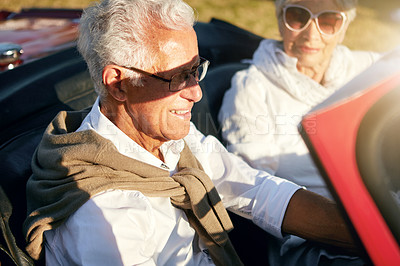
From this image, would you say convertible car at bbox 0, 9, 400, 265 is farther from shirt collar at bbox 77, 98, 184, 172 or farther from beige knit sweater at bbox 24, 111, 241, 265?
shirt collar at bbox 77, 98, 184, 172

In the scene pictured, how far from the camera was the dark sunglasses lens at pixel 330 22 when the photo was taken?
2592mm

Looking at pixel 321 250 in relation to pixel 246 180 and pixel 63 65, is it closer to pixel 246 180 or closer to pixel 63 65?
pixel 246 180

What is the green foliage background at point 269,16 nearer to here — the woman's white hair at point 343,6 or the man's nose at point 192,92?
the woman's white hair at point 343,6

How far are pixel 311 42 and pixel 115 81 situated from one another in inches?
59.9

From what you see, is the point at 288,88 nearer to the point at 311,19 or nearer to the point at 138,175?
the point at 311,19

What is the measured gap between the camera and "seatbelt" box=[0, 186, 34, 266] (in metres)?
1.45

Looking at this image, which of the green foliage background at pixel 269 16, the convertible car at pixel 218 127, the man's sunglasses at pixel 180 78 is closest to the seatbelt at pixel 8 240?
the convertible car at pixel 218 127

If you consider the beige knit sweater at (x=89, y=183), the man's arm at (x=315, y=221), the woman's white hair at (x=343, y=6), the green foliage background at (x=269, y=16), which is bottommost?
the green foliage background at (x=269, y=16)

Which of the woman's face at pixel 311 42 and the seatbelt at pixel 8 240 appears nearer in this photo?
the seatbelt at pixel 8 240

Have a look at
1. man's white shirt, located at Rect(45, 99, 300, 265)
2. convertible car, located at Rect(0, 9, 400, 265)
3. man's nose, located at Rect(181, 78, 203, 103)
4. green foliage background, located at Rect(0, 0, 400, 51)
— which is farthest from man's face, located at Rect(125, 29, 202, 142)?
green foliage background, located at Rect(0, 0, 400, 51)

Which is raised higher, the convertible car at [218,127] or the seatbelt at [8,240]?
the convertible car at [218,127]

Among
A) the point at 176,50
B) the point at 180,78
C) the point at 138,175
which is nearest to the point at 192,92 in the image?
the point at 180,78

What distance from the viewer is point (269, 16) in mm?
8188

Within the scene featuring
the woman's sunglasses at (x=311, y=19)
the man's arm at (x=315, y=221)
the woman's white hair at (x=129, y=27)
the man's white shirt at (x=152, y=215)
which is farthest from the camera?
the woman's sunglasses at (x=311, y=19)
